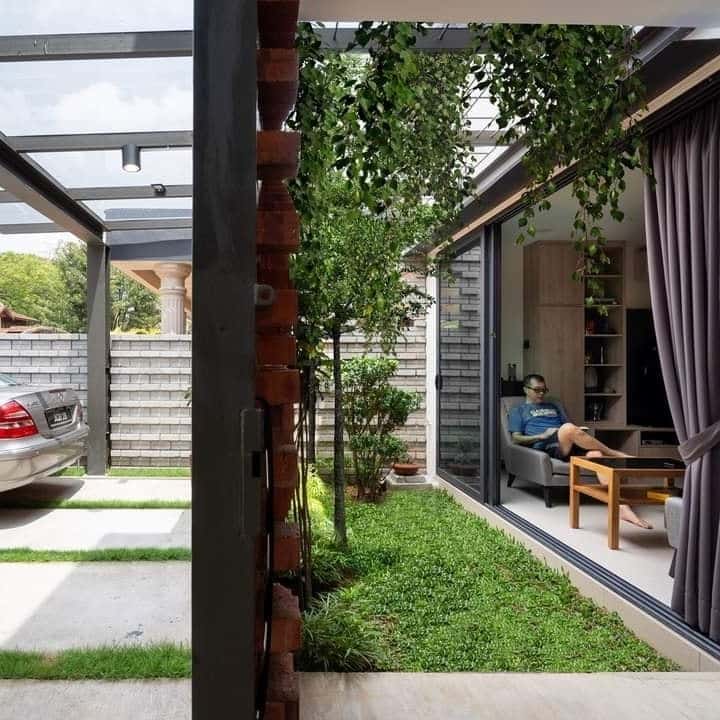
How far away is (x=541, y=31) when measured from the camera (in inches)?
73.6

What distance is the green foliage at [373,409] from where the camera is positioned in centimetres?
575

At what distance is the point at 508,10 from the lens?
1.76m

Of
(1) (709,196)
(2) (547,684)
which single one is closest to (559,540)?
(2) (547,684)

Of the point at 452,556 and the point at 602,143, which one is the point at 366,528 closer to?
the point at 452,556

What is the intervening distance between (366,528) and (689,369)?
2632mm

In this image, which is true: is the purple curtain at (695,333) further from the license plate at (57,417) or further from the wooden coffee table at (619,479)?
the license plate at (57,417)

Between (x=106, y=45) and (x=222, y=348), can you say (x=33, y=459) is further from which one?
(x=222, y=348)

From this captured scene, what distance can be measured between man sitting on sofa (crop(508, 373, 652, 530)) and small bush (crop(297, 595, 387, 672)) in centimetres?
307

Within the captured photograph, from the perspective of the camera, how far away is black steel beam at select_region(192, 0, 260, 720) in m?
0.86

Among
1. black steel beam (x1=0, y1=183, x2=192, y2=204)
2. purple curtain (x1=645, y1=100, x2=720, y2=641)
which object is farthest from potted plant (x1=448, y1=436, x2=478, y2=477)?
black steel beam (x1=0, y1=183, x2=192, y2=204)

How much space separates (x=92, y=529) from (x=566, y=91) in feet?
12.9

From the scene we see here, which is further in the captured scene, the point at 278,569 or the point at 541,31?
the point at 541,31

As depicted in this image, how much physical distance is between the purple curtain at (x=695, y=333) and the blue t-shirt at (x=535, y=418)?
2949mm

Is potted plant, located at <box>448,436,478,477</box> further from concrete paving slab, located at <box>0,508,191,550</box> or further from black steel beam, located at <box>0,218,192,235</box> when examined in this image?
black steel beam, located at <box>0,218,192,235</box>
